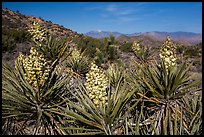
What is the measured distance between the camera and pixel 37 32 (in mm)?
3752

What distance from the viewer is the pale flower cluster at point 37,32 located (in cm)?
370

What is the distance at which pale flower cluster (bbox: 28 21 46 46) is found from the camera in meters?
3.70

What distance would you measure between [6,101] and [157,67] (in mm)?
1796

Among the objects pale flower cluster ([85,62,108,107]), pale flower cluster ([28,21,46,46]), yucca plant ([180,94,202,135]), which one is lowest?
yucca plant ([180,94,202,135])

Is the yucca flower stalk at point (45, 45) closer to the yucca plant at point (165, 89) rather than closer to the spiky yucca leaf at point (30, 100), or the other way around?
the spiky yucca leaf at point (30, 100)

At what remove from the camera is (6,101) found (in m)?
2.75

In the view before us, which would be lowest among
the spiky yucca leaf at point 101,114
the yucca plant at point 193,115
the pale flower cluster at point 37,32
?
the yucca plant at point 193,115

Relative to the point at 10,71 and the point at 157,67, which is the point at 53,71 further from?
the point at 157,67

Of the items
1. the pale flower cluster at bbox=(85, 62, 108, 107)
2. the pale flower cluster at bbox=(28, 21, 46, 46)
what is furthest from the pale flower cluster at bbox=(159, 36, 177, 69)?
the pale flower cluster at bbox=(28, 21, 46, 46)

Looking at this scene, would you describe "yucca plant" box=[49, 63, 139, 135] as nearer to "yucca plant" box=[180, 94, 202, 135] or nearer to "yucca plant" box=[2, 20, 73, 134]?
"yucca plant" box=[2, 20, 73, 134]

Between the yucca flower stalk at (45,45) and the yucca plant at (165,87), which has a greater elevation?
the yucca flower stalk at (45,45)

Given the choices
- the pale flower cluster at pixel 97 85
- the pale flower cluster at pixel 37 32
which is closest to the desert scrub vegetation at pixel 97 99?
the pale flower cluster at pixel 97 85

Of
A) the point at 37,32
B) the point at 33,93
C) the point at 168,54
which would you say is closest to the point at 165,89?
the point at 168,54

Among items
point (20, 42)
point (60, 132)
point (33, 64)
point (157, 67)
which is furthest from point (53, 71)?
point (20, 42)
